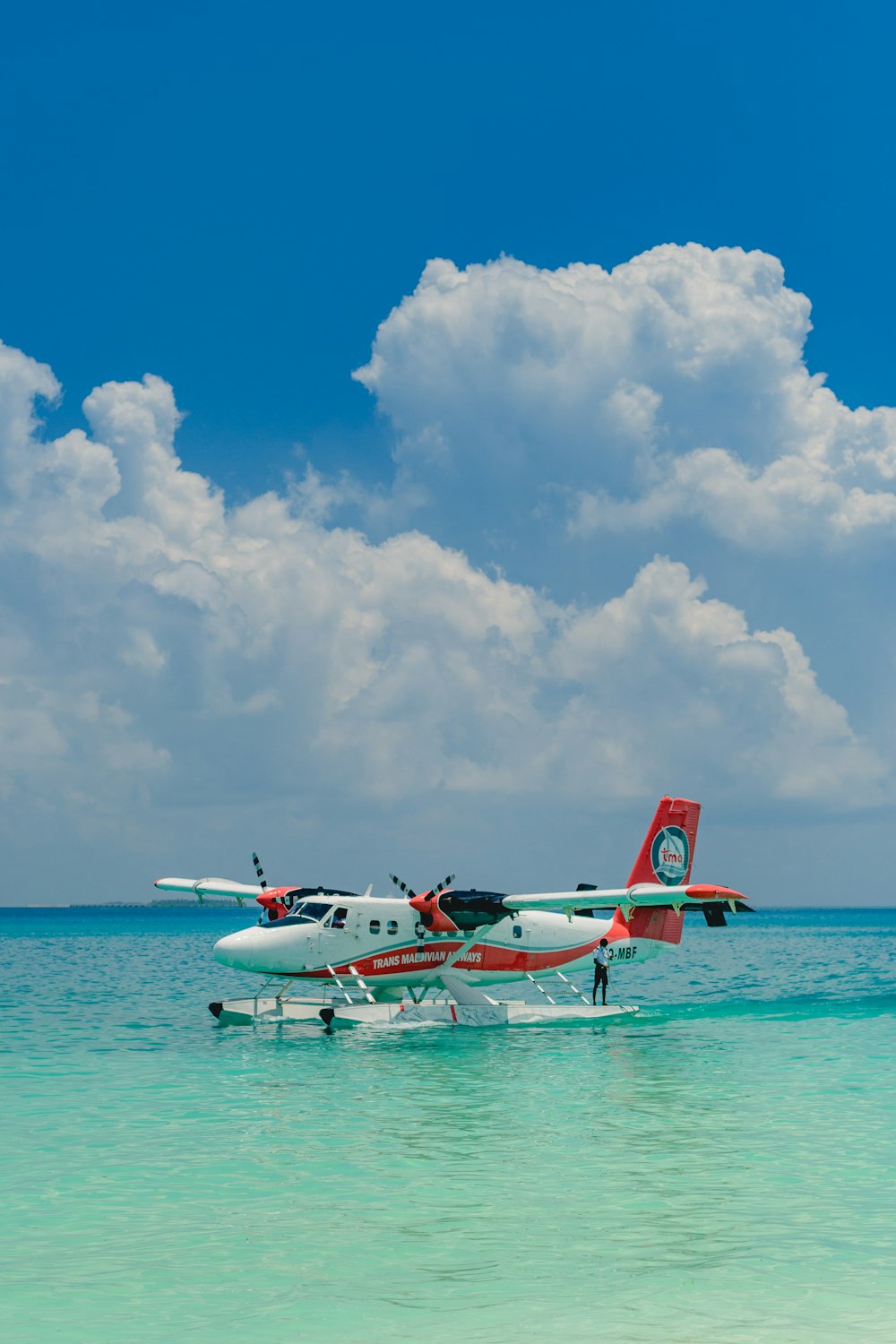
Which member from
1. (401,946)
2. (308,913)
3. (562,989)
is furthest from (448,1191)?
(562,989)

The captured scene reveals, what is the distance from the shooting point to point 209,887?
4503cm

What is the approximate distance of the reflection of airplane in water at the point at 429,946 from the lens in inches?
1283

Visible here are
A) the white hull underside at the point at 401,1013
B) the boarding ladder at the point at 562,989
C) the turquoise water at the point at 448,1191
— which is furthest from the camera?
the boarding ladder at the point at 562,989

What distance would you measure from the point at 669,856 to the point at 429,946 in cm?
1077

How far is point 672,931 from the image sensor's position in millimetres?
41656

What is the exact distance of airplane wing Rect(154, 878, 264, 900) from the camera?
43.6 m

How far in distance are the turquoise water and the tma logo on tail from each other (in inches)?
449

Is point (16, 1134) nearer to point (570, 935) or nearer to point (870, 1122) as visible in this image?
point (870, 1122)

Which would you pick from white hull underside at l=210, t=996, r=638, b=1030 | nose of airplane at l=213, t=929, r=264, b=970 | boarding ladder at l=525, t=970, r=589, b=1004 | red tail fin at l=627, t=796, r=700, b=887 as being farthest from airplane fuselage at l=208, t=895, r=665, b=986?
red tail fin at l=627, t=796, r=700, b=887

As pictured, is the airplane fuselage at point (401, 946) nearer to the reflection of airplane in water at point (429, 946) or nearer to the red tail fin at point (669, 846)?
the reflection of airplane in water at point (429, 946)

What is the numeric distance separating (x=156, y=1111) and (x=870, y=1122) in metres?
11.8

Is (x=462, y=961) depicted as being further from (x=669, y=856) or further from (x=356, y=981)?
(x=669, y=856)

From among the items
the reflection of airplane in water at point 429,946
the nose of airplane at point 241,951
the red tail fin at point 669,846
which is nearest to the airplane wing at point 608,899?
the reflection of airplane in water at point 429,946

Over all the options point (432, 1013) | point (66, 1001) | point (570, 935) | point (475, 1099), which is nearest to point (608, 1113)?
point (475, 1099)
